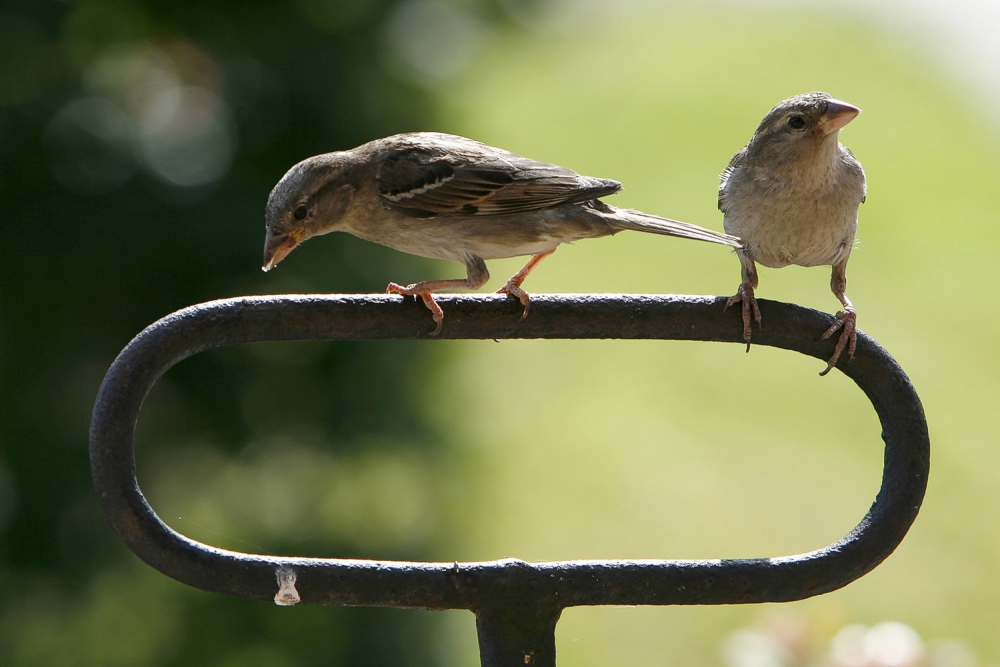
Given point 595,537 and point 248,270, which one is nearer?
point 248,270

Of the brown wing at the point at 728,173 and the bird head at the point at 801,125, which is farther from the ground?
the bird head at the point at 801,125

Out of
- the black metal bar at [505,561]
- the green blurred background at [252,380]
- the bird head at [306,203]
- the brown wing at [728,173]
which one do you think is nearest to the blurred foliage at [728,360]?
the green blurred background at [252,380]

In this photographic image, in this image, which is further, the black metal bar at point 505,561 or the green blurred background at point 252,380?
the green blurred background at point 252,380

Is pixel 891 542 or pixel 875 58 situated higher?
pixel 875 58

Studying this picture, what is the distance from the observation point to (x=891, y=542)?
5.09 feet

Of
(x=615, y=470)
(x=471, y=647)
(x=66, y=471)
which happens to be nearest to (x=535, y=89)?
(x=615, y=470)

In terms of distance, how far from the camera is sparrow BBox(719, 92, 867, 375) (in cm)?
239

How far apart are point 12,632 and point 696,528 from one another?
4060mm

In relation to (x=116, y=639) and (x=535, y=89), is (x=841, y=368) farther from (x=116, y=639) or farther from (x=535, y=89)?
(x=535, y=89)

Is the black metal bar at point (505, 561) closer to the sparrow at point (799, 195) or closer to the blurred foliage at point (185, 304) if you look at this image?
the sparrow at point (799, 195)

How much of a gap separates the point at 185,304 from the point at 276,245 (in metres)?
1.53

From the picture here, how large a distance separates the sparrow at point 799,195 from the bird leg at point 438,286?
2.03 ft

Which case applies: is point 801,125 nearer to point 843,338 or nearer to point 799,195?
point 799,195

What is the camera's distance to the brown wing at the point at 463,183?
2.45m
